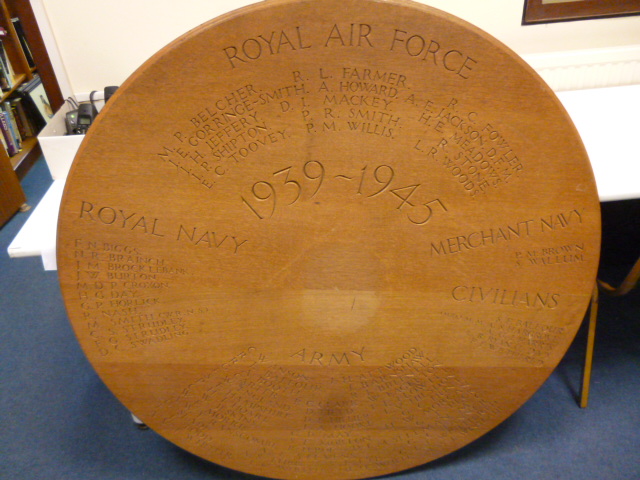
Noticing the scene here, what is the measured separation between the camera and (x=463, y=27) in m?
0.98

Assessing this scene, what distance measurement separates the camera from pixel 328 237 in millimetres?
1180

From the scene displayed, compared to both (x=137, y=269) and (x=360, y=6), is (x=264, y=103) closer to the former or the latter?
(x=360, y=6)

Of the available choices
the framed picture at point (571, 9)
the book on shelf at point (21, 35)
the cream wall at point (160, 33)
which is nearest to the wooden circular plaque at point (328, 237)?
the cream wall at point (160, 33)

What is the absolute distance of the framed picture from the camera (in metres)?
2.17

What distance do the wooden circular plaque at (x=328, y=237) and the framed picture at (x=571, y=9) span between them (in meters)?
1.36

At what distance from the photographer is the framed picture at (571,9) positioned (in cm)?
217

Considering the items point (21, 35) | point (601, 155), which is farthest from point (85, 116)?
point (21, 35)

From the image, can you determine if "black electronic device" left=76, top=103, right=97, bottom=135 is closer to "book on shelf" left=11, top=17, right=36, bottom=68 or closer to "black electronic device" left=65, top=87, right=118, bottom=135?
"black electronic device" left=65, top=87, right=118, bottom=135

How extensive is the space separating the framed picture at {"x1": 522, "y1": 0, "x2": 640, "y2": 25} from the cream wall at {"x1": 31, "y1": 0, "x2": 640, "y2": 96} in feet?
0.10

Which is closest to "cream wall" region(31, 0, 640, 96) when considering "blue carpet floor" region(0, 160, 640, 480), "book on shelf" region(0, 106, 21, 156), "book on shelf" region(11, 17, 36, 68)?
"blue carpet floor" region(0, 160, 640, 480)

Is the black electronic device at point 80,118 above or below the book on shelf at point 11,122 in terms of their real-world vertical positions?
above

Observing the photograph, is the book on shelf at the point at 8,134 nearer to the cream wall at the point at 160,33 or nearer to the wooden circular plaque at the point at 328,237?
the cream wall at the point at 160,33

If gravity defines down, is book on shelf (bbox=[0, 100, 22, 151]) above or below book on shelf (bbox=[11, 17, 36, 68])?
below

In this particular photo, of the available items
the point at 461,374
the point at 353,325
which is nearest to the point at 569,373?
the point at 461,374
